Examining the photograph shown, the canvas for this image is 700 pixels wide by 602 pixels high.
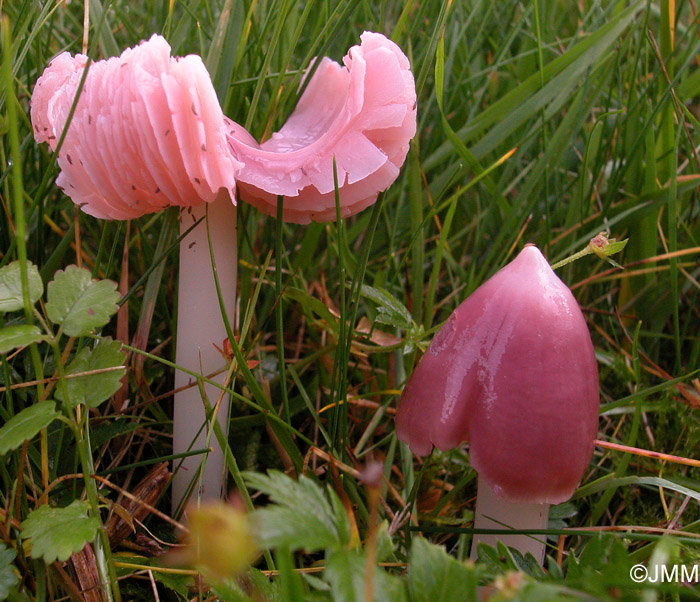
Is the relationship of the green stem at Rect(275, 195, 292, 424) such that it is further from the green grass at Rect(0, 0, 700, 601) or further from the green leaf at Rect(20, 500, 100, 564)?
the green leaf at Rect(20, 500, 100, 564)

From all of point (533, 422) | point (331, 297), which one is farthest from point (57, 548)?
point (331, 297)

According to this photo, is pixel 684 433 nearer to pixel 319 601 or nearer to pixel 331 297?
pixel 331 297

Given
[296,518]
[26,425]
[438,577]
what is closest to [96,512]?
[26,425]

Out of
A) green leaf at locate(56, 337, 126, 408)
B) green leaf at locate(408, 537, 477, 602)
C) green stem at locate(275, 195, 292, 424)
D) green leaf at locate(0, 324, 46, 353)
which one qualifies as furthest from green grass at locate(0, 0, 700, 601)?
green leaf at locate(408, 537, 477, 602)

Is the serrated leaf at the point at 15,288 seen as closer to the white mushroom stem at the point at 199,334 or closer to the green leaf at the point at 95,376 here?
the green leaf at the point at 95,376

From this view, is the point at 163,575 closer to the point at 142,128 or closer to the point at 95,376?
the point at 95,376

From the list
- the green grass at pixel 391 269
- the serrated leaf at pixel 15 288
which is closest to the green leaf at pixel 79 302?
the serrated leaf at pixel 15 288
